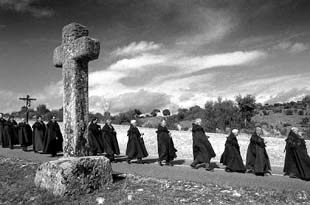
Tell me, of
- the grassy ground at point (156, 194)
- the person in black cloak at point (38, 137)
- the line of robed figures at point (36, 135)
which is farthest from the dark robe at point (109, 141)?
the grassy ground at point (156, 194)

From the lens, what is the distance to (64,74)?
26.2 feet

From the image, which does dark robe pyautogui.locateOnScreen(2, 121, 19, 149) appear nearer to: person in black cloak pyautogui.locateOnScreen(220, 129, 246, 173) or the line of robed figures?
the line of robed figures

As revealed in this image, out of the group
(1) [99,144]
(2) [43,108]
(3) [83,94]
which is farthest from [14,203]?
(2) [43,108]

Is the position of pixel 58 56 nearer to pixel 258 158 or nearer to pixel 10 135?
pixel 258 158

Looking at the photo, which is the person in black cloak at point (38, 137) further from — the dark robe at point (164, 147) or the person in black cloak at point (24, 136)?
the dark robe at point (164, 147)

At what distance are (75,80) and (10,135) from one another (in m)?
13.3

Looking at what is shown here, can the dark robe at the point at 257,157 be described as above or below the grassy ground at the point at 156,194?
above

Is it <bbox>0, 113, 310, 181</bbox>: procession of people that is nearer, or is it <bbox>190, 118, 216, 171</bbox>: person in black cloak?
<bbox>0, 113, 310, 181</bbox>: procession of people

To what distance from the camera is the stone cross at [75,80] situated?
758 cm

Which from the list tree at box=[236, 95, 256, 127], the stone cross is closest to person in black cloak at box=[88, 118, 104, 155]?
the stone cross

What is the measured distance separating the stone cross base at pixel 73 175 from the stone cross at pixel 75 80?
25.4 inches

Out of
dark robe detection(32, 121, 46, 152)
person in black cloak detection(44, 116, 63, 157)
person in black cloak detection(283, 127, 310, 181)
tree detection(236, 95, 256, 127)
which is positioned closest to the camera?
person in black cloak detection(283, 127, 310, 181)

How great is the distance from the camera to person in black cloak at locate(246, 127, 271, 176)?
10422 mm

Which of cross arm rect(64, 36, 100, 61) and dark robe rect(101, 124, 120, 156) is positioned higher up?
cross arm rect(64, 36, 100, 61)
